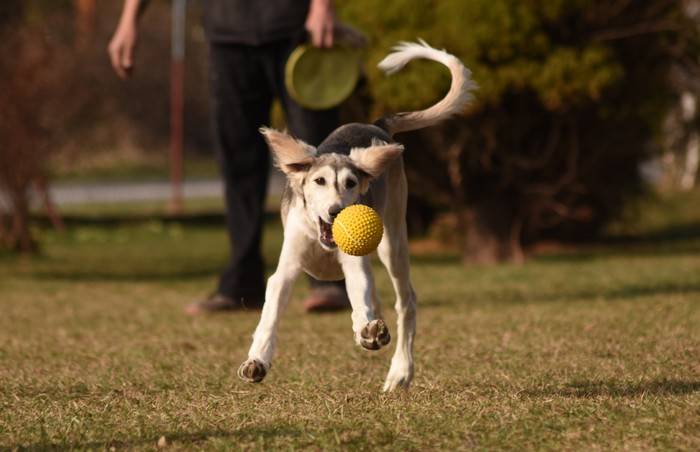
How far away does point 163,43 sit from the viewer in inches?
1458

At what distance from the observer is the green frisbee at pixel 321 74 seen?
6.44 m

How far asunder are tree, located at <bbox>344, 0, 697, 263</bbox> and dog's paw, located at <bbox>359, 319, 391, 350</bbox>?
20.5ft

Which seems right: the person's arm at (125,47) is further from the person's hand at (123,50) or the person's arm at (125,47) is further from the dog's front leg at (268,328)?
the dog's front leg at (268,328)

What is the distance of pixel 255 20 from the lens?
696cm

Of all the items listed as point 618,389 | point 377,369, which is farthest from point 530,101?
point 618,389

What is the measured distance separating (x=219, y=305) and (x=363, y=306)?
3405 mm

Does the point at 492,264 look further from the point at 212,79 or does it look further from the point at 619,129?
the point at 212,79

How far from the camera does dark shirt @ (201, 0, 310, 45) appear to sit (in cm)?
688

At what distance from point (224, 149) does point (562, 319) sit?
252 centimetres

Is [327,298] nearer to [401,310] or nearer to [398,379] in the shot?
[401,310]

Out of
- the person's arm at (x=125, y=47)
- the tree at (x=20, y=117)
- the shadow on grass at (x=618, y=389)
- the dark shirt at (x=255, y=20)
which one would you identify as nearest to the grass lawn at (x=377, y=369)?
the shadow on grass at (x=618, y=389)

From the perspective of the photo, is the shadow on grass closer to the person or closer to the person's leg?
the person

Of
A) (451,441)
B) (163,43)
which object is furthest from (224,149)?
(163,43)

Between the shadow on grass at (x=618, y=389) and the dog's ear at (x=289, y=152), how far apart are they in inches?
49.3
